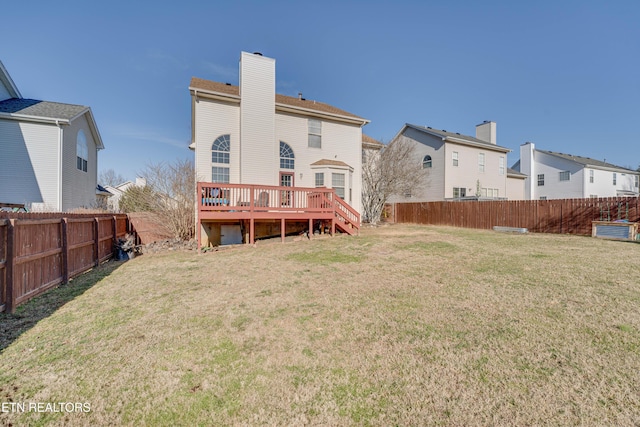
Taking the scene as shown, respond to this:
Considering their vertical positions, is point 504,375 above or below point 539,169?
below

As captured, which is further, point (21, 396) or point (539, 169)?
point (539, 169)

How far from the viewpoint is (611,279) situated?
509 centimetres

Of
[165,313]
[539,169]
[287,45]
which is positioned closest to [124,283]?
[165,313]

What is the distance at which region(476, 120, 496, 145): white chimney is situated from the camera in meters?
24.4

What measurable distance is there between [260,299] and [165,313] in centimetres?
140

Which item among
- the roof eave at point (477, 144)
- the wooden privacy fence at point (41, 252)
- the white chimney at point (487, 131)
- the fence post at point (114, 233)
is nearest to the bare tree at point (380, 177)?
the roof eave at point (477, 144)

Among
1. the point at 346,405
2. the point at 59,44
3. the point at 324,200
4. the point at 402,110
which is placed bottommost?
the point at 346,405

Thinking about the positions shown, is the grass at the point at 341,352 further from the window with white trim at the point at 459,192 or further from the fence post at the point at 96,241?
the window with white trim at the point at 459,192

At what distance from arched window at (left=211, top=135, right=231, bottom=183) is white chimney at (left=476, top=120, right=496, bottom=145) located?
23819mm

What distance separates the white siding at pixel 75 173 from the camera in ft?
41.2

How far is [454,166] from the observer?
20.9m

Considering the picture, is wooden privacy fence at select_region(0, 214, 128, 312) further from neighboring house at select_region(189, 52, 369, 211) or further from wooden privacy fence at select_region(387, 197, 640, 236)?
wooden privacy fence at select_region(387, 197, 640, 236)

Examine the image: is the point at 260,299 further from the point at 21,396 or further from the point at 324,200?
the point at 324,200

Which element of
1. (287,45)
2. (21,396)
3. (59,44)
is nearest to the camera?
(21,396)
